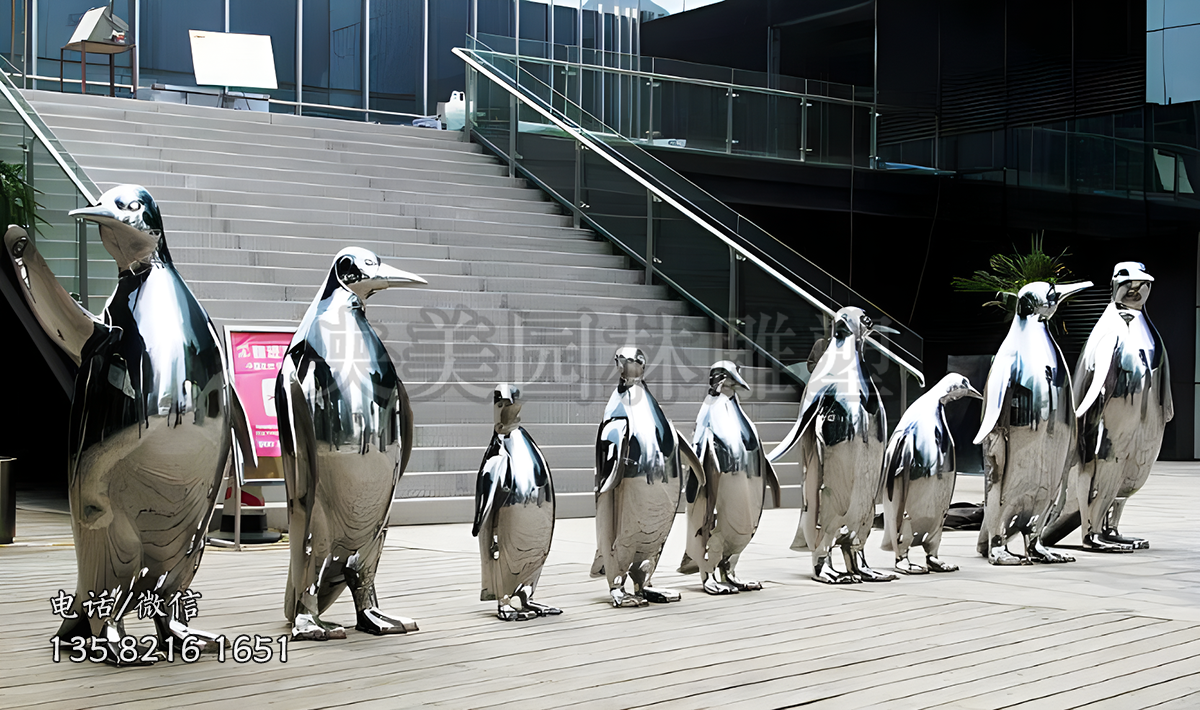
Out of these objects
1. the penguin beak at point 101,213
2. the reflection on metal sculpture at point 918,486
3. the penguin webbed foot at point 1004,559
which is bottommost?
the penguin webbed foot at point 1004,559

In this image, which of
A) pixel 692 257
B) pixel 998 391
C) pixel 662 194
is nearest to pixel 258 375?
pixel 998 391

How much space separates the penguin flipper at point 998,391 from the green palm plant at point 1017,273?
8.40 m

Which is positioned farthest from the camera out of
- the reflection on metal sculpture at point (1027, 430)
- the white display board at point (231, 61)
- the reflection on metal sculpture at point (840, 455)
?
the white display board at point (231, 61)

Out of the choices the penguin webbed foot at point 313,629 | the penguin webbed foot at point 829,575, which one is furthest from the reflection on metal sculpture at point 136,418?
the penguin webbed foot at point 829,575

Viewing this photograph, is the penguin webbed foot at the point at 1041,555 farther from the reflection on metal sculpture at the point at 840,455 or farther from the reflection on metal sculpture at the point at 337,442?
the reflection on metal sculpture at the point at 337,442

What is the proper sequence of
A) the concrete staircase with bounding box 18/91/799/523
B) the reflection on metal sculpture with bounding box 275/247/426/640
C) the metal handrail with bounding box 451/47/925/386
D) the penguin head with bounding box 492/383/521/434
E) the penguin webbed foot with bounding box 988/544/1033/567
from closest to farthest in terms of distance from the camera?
the reflection on metal sculpture with bounding box 275/247/426/640 → the penguin head with bounding box 492/383/521/434 → the penguin webbed foot with bounding box 988/544/1033/567 → the concrete staircase with bounding box 18/91/799/523 → the metal handrail with bounding box 451/47/925/386

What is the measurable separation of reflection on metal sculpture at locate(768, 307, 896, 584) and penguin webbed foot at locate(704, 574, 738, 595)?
60cm

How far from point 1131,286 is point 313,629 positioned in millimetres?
5617

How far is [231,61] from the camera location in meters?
18.5

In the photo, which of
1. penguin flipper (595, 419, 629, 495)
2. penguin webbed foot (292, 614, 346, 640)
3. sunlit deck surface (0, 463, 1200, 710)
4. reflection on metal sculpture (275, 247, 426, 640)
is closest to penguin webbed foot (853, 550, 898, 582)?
sunlit deck surface (0, 463, 1200, 710)

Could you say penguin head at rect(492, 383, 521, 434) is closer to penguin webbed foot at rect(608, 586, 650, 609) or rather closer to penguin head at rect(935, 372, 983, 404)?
penguin webbed foot at rect(608, 586, 650, 609)

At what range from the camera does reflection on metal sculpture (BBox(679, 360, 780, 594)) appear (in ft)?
18.6

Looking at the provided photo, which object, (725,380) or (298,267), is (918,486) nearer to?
(725,380)

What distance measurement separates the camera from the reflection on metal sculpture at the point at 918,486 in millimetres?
6461
